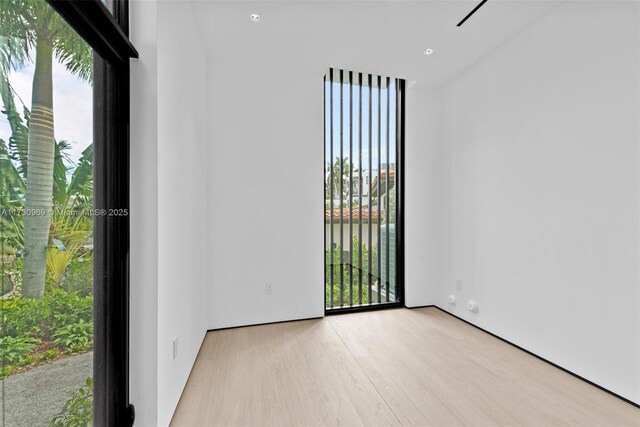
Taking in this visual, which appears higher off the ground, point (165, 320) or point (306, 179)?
point (306, 179)

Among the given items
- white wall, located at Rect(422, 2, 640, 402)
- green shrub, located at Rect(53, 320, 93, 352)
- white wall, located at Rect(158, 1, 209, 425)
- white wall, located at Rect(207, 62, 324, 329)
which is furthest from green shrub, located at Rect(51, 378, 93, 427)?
white wall, located at Rect(422, 2, 640, 402)

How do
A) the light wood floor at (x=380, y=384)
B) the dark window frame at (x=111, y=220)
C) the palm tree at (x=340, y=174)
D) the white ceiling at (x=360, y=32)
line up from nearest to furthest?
the dark window frame at (x=111, y=220), the light wood floor at (x=380, y=384), the white ceiling at (x=360, y=32), the palm tree at (x=340, y=174)

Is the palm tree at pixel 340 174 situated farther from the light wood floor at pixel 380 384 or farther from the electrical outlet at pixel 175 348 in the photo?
the electrical outlet at pixel 175 348

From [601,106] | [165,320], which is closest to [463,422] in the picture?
[165,320]

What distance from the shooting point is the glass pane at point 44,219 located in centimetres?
70

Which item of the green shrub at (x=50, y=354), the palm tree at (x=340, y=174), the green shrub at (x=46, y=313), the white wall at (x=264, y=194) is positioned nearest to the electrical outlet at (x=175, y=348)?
the green shrub at (x=46, y=313)

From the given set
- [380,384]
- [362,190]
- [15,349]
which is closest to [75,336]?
[15,349]

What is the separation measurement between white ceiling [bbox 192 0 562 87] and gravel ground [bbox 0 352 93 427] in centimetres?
211

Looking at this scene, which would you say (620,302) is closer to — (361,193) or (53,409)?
(361,193)

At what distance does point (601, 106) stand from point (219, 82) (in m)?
2.82

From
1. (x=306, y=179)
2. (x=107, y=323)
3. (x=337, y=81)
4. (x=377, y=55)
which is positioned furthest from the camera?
(x=337, y=81)

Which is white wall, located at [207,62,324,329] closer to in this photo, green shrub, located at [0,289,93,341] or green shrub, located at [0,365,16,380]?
green shrub, located at [0,289,93,341]

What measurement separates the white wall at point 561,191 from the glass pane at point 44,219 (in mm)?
2674

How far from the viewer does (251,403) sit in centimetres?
157
